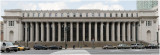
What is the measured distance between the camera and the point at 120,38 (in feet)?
407

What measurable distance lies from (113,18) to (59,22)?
22.1 m

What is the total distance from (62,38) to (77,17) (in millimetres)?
11956

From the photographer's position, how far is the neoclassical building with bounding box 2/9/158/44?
4734 inches

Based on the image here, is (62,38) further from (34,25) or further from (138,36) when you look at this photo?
(138,36)

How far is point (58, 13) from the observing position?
405 feet

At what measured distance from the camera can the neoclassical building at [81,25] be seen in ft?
395

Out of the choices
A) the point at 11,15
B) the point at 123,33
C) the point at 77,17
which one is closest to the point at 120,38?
the point at 123,33

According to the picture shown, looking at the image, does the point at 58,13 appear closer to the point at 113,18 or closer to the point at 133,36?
the point at 113,18

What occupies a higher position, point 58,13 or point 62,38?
point 58,13

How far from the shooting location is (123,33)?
121m

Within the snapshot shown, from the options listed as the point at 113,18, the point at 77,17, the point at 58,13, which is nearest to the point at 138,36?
the point at 113,18

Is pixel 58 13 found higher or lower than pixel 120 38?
higher

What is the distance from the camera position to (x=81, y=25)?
125 metres

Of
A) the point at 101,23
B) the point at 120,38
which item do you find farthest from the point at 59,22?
the point at 120,38
